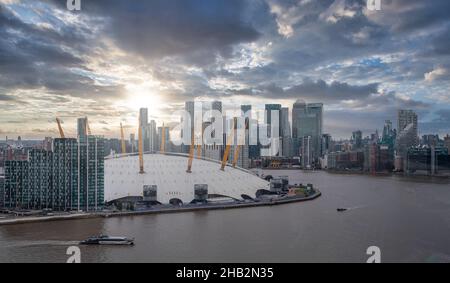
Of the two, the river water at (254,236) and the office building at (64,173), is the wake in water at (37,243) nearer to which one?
the river water at (254,236)

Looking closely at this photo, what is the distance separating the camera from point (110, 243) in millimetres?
5371

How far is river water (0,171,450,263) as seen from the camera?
481 centimetres

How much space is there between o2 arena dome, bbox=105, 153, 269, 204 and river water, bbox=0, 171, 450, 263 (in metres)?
0.93

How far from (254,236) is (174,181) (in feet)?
13.0

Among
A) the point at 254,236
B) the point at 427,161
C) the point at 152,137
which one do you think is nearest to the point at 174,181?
the point at 254,236

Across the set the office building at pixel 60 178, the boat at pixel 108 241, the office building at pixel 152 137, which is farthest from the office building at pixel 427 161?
the boat at pixel 108 241

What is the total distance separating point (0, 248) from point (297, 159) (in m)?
25.9

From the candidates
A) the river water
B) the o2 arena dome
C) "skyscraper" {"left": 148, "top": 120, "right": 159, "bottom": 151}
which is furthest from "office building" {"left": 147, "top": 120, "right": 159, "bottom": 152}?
the river water

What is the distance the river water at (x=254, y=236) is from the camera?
15.8 feet

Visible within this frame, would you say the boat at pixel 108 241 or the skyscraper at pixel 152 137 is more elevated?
the skyscraper at pixel 152 137

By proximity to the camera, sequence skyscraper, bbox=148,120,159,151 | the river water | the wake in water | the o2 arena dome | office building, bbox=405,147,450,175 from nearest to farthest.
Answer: the river water
the wake in water
the o2 arena dome
skyscraper, bbox=148,120,159,151
office building, bbox=405,147,450,175

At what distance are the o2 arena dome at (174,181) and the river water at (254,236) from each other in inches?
36.6

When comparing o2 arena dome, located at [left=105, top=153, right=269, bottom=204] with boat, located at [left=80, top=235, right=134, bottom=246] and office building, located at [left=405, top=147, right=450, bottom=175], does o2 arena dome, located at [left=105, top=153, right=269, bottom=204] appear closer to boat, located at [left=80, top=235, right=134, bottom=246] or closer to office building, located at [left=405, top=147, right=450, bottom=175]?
boat, located at [left=80, top=235, right=134, bottom=246]

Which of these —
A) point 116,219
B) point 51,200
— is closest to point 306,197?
point 116,219
